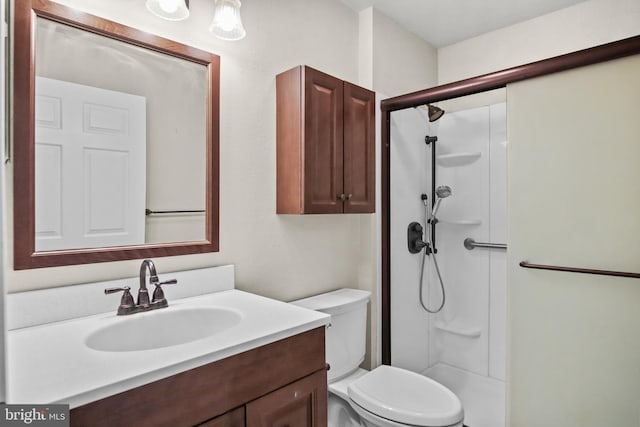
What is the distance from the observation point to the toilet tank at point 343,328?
Answer: 1.72 meters

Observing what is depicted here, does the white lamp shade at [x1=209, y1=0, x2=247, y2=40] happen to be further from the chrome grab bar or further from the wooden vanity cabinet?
the chrome grab bar

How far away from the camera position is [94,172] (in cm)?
121

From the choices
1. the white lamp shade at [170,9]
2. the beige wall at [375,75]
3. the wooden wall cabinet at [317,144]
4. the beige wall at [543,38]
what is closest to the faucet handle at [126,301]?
the wooden wall cabinet at [317,144]

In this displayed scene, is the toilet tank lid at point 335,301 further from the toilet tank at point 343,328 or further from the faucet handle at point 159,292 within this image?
the faucet handle at point 159,292

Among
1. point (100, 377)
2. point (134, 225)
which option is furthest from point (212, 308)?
point (100, 377)

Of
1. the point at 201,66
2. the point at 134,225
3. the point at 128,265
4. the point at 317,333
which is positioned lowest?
the point at 317,333

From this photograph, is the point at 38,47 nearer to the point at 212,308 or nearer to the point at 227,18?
the point at 227,18

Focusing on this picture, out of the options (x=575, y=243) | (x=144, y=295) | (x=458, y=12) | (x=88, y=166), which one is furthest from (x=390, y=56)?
(x=144, y=295)

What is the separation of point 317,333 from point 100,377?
0.62 meters

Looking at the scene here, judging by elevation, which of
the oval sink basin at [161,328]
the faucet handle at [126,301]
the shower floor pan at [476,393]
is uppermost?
the faucet handle at [126,301]

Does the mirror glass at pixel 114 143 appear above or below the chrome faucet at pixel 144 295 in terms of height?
above

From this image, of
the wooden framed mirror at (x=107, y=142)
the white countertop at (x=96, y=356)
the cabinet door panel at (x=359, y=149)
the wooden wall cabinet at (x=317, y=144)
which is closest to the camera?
the white countertop at (x=96, y=356)

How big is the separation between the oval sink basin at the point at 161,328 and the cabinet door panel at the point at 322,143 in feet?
2.04

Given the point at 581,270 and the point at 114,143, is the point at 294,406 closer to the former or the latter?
the point at 114,143
